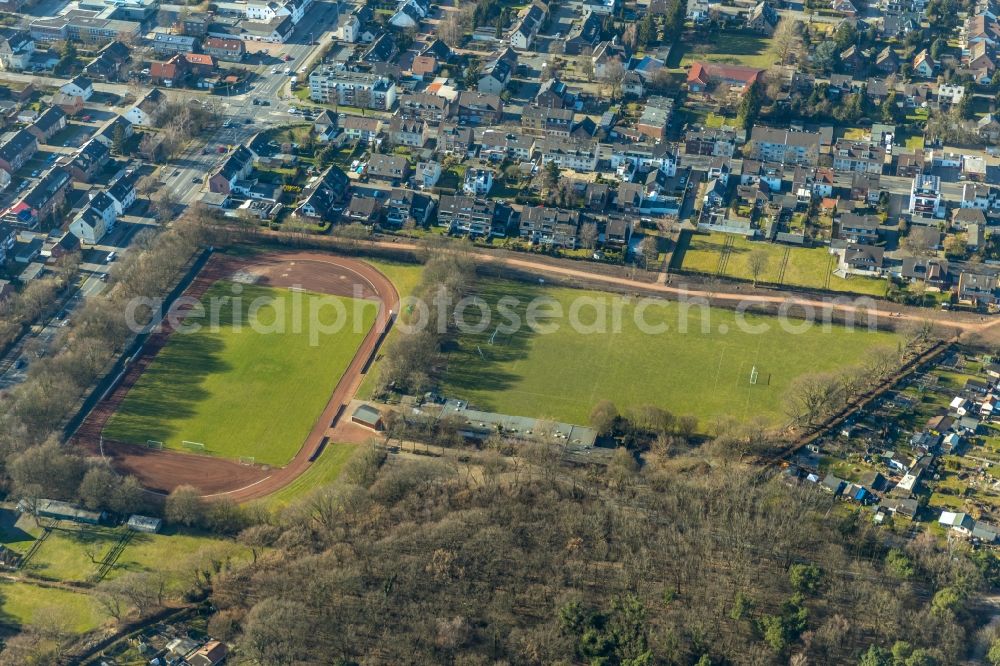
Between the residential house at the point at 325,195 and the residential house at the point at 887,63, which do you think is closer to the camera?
the residential house at the point at 325,195

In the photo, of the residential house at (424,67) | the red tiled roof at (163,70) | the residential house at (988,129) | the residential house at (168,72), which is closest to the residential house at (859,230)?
the residential house at (988,129)

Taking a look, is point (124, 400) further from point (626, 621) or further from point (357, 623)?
point (626, 621)

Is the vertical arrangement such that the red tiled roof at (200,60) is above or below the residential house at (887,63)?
below

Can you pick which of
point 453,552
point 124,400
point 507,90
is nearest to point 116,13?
point 507,90

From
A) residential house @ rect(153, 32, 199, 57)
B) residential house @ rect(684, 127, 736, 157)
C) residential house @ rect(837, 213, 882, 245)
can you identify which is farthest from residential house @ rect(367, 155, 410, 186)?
residential house @ rect(837, 213, 882, 245)

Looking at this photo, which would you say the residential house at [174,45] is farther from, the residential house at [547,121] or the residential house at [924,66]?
the residential house at [924,66]

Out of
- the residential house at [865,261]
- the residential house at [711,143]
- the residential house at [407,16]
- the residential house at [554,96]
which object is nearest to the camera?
the residential house at [865,261]
